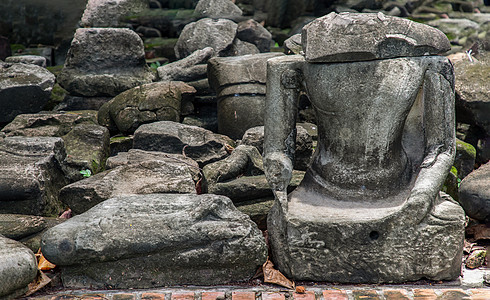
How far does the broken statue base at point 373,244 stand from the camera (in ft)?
12.1

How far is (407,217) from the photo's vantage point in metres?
3.67

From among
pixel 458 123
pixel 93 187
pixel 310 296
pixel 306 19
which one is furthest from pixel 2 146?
pixel 306 19

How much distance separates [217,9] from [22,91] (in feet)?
14.4

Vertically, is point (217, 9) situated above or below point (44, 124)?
above

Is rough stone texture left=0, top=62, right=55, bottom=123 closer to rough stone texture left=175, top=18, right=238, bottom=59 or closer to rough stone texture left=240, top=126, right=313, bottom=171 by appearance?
rough stone texture left=175, top=18, right=238, bottom=59

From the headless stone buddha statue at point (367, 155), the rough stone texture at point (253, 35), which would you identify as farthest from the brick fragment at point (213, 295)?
the rough stone texture at point (253, 35)

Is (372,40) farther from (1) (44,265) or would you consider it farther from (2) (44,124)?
(2) (44,124)

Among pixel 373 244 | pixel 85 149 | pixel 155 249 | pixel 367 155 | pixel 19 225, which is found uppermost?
pixel 367 155

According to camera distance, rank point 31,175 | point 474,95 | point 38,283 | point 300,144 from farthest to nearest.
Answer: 1. point 474,95
2. point 300,144
3. point 31,175
4. point 38,283

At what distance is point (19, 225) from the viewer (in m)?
4.23

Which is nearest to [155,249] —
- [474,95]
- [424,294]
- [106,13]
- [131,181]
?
[131,181]

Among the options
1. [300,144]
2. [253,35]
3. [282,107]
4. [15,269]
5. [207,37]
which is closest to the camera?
[15,269]

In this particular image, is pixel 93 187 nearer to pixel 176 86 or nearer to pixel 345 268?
pixel 345 268

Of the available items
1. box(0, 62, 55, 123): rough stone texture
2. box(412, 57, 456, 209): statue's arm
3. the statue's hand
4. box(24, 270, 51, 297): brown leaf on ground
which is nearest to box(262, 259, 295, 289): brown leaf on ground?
the statue's hand
